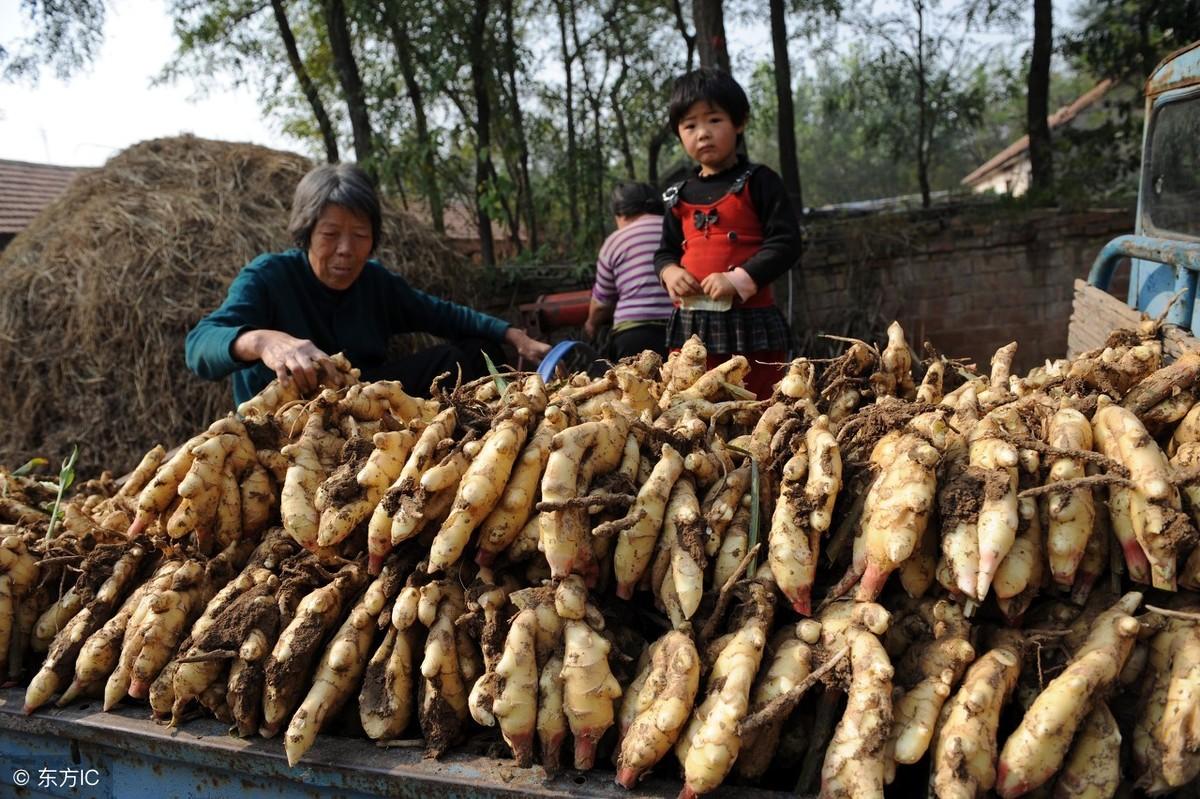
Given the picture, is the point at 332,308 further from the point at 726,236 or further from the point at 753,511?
the point at 753,511

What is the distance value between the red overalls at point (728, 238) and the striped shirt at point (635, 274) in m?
0.98

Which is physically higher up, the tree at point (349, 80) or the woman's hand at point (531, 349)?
the tree at point (349, 80)

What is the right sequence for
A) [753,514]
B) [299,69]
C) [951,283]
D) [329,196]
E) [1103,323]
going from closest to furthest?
[753,514] < [1103,323] < [329,196] < [951,283] < [299,69]

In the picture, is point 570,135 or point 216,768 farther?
point 570,135

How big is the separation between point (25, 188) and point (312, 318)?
56.7 ft

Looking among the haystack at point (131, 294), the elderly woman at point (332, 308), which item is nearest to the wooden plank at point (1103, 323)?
the elderly woman at point (332, 308)

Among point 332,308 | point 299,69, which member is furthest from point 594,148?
point 332,308

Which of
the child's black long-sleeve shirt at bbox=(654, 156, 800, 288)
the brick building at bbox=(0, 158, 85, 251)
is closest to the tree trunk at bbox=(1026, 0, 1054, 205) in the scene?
the child's black long-sleeve shirt at bbox=(654, 156, 800, 288)

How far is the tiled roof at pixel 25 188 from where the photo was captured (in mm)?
14570

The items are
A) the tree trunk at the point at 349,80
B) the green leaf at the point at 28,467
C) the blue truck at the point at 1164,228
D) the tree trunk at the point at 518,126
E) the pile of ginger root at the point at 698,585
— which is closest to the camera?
the pile of ginger root at the point at 698,585

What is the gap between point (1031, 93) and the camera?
8.17 m

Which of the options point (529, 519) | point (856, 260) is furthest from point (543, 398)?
point (856, 260)

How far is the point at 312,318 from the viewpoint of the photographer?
3.34 meters

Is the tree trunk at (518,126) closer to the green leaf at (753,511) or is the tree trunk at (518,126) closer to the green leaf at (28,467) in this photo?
the green leaf at (28,467)
